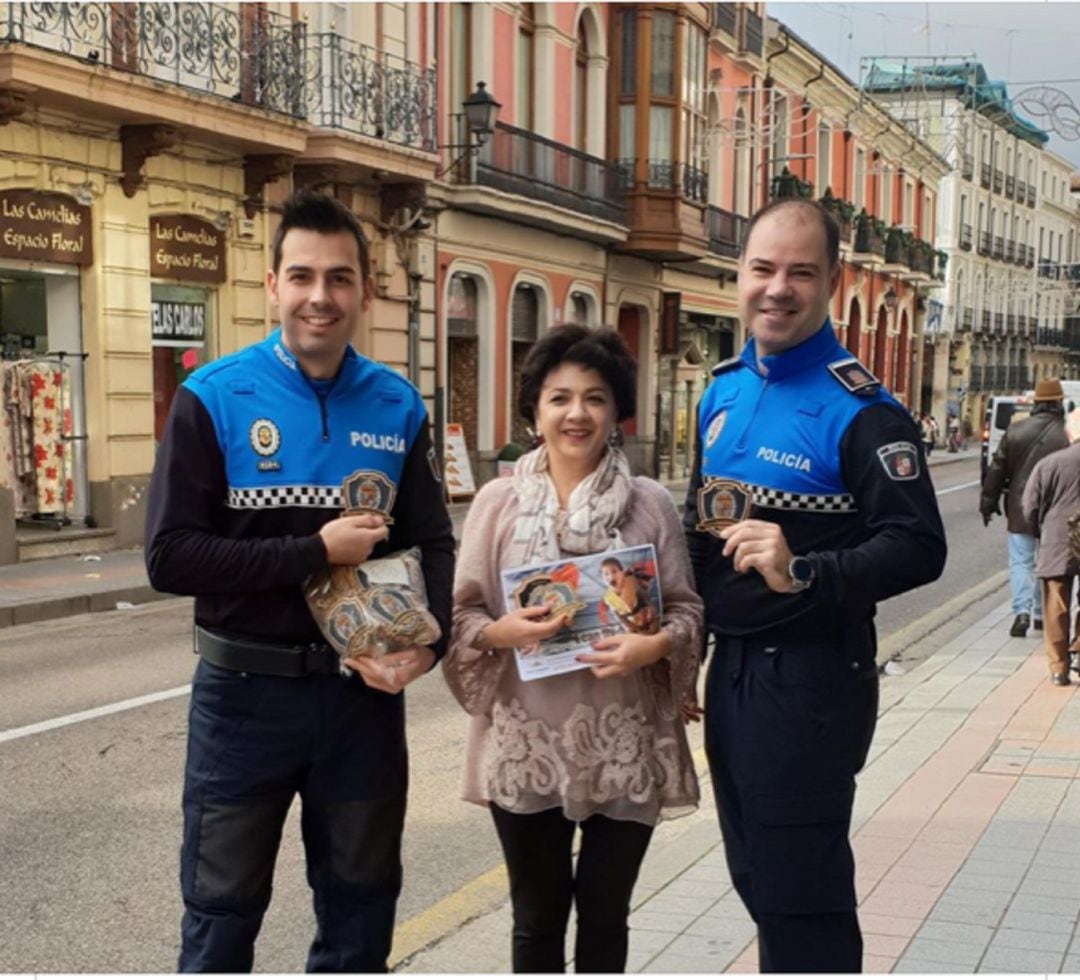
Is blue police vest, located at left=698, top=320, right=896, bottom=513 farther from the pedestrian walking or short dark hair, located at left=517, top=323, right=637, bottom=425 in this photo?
the pedestrian walking

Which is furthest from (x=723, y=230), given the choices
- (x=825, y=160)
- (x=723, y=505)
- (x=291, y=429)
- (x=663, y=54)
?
(x=291, y=429)

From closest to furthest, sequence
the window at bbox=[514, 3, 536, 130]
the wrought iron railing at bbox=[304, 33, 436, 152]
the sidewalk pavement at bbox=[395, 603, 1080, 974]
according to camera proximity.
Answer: the sidewalk pavement at bbox=[395, 603, 1080, 974] < the wrought iron railing at bbox=[304, 33, 436, 152] < the window at bbox=[514, 3, 536, 130]

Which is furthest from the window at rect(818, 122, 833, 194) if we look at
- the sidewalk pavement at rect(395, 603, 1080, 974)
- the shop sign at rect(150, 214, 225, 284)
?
the sidewalk pavement at rect(395, 603, 1080, 974)

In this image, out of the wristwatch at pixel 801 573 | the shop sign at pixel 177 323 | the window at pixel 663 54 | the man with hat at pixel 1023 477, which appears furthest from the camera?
the window at pixel 663 54

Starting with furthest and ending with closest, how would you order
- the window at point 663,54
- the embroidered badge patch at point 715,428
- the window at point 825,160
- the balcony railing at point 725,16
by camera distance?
1. the window at point 825,160
2. the balcony railing at point 725,16
3. the window at point 663,54
4. the embroidered badge patch at point 715,428

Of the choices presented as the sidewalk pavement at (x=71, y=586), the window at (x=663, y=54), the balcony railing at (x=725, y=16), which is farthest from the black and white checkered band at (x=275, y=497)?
the balcony railing at (x=725, y=16)

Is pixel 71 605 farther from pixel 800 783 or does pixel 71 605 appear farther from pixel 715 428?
pixel 800 783

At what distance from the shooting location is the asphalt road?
452 cm

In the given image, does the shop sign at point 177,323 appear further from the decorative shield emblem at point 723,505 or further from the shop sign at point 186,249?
the decorative shield emblem at point 723,505

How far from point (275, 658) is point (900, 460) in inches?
58.0

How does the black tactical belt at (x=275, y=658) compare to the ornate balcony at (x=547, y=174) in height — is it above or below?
below

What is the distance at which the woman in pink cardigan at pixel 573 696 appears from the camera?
127 inches

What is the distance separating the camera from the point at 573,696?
3244 millimetres

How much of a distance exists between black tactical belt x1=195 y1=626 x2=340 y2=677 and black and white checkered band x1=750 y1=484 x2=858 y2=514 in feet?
3.47
